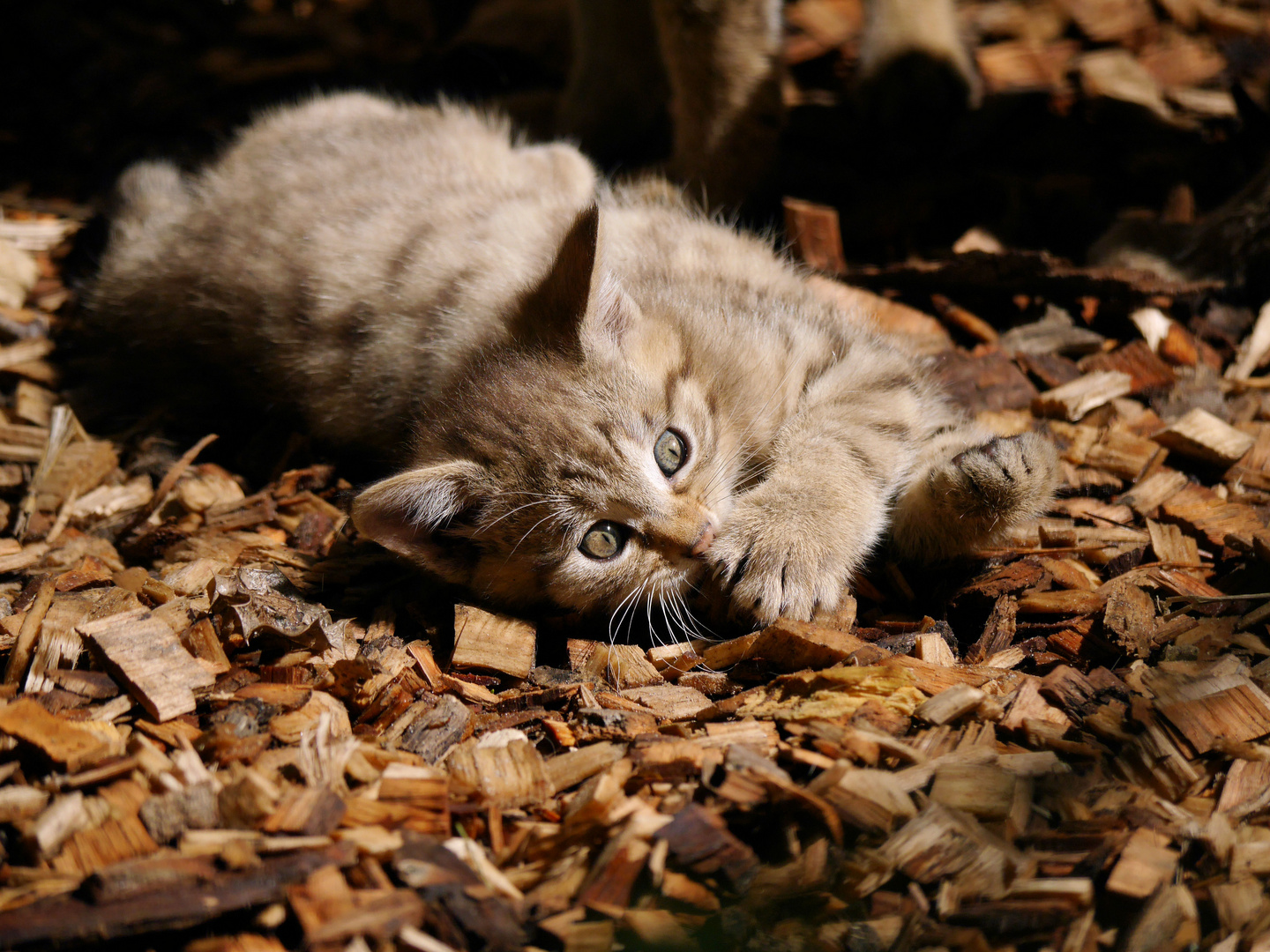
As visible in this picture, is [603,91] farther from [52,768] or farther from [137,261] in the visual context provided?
[52,768]

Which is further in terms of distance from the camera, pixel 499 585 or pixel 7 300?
pixel 7 300

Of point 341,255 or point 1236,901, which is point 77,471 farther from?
point 1236,901

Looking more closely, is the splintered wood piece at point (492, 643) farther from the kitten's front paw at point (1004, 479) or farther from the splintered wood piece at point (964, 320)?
the splintered wood piece at point (964, 320)

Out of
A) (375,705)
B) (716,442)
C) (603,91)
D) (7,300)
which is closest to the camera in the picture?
(375,705)

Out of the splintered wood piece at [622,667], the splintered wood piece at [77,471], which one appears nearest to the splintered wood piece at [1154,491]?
the splintered wood piece at [622,667]

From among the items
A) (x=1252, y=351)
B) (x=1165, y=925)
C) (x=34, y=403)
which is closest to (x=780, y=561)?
(x=1165, y=925)

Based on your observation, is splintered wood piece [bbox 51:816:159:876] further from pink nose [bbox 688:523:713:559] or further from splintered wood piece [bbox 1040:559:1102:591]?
splintered wood piece [bbox 1040:559:1102:591]

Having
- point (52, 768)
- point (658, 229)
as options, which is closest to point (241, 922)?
point (52, 768)
